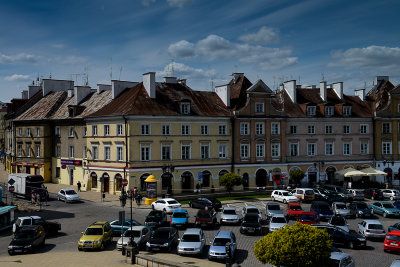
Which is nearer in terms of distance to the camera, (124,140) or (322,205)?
(322,205)

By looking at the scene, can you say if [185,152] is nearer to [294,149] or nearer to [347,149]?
[294,149]

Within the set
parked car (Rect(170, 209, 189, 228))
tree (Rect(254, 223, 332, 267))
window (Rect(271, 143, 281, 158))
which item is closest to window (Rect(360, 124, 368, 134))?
window (Rect(271, 143, 281, 158))

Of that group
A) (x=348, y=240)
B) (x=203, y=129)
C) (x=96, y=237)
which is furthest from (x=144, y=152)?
(x=348, y=240)

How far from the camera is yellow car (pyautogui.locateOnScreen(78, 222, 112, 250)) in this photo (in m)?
28.6

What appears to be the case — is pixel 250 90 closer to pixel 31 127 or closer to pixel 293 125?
pixel 293 125

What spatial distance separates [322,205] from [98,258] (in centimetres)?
2330

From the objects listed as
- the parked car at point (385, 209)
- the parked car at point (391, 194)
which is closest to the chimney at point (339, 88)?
the parked car at point (391, 194)

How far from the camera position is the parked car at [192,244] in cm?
2716

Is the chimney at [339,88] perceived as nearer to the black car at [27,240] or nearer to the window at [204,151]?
the window at [204,151]

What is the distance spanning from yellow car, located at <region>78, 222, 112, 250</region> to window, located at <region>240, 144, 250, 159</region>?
105ft

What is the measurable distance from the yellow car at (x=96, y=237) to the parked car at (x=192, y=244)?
560 cm

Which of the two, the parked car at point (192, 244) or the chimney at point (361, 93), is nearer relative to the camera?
the parked car at point (192, 244)

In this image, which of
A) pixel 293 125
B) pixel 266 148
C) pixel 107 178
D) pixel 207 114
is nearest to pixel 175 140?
pixel 207 114

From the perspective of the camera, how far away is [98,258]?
26641mm
